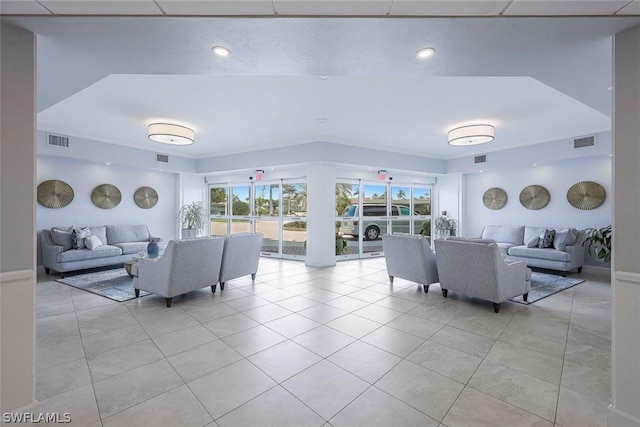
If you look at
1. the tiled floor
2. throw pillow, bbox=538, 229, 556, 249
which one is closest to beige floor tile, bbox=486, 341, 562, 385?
the tiled floor

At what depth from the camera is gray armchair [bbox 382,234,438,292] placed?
4.56m

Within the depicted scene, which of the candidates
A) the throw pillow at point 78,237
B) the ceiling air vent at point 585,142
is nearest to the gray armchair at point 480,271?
the ceiling air vent at point 585,142

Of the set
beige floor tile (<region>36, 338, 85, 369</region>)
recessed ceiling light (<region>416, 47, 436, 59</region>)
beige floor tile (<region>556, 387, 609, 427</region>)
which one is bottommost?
beige floor tile (<region>556, 387, 609, 427</region>)

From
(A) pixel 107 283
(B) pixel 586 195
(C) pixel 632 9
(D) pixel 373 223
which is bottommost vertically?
(A) pixel 107 283

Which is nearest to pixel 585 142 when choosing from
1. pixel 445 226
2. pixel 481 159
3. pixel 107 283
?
pixel 481 159

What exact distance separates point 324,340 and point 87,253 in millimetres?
5525

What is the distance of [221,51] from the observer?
2.22 metres

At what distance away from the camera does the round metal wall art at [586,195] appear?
5918 millimetres

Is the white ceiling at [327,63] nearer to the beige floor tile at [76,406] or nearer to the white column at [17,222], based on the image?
the white column at [17,222]

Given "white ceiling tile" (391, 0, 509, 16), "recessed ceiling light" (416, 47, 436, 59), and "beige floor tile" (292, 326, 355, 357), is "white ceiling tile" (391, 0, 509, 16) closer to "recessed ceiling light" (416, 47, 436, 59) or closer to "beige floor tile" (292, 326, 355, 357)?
"recessed ceiling light" (416, 47, 436, 59)

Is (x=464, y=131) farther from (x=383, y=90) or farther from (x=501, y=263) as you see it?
(x=501, y=263)

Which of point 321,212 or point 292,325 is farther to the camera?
point 321,212

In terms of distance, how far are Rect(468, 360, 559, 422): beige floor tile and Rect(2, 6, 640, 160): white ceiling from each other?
259 centimetres

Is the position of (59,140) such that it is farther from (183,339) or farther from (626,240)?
(626,240)
